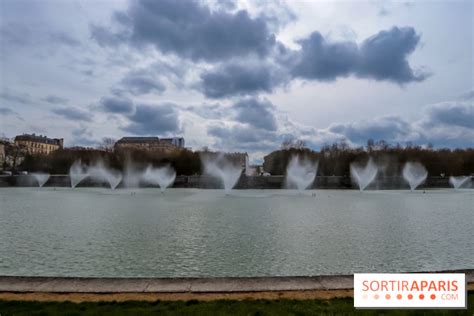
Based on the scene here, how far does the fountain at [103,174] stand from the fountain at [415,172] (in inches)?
2684

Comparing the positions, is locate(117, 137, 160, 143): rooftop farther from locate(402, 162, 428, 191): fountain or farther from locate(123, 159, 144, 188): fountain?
locate(402, 162, 428, 191): fountain

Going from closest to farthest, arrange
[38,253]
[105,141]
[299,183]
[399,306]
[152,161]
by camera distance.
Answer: [399,306] < [38,253] < [299,183] < [152,161] < [105,141]

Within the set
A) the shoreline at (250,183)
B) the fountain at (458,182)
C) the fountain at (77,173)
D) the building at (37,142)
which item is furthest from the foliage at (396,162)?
the building at (37,142)

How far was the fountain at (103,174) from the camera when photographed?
82.7m

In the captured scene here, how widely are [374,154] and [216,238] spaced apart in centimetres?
9699

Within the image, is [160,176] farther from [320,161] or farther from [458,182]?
[458,182]

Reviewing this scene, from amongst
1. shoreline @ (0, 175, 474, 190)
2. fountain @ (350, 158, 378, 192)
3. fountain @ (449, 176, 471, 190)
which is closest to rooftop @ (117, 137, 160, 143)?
shoreline @ (0, 175, 474, 190)

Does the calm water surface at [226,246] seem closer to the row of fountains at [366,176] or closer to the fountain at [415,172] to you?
the row of fountains at [366,176]

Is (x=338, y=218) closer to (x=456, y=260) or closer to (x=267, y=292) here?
(x=456, y=260)

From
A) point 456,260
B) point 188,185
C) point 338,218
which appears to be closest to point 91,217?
point 338,218

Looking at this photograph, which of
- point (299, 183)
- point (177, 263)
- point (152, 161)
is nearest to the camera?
point (177, 263)

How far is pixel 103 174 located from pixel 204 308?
86982 millimetres

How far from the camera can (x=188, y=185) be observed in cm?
8169

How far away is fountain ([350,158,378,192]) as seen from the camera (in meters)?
82.9
